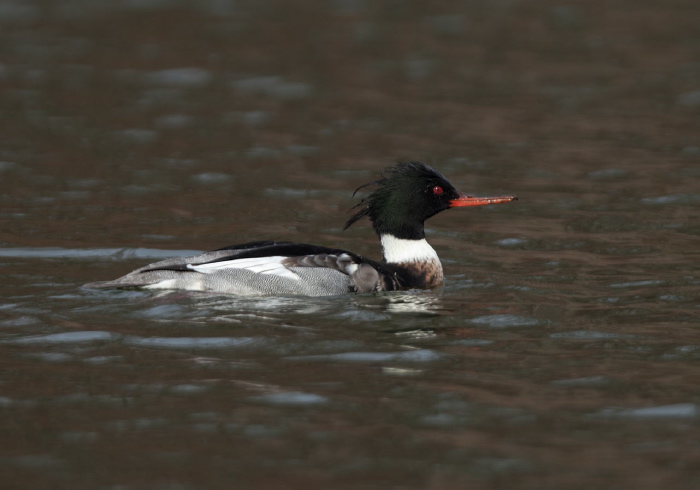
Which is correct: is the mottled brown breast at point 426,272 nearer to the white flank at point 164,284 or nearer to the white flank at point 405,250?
the white flank at point 405,250

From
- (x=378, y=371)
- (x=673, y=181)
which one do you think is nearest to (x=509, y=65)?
(x=673, y=181)

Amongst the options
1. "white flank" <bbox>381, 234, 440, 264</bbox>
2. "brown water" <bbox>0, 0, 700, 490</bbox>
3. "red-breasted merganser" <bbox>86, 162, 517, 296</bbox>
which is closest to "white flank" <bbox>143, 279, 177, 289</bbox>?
"red-breasted merganser" <bbox>86, 162, 517, 296</bbox>

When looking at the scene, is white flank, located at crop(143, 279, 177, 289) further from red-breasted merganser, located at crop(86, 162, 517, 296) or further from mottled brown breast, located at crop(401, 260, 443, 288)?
mottled brown breast, located at crop(401, 260, 443, 288)

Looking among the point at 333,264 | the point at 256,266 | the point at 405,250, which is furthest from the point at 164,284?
the point at 405,250

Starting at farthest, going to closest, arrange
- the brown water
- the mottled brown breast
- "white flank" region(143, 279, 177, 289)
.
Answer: the mottled brown breast < "white flank" region(143, 279, 177, 289) < the brown water

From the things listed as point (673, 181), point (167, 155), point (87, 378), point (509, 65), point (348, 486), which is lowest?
point (348, 486)

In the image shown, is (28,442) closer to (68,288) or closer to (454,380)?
(454,380)

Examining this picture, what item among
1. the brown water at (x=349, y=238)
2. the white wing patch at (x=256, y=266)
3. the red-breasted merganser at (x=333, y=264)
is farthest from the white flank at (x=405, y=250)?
the white wing patch at (x=256, y=266)

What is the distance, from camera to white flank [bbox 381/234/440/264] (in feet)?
31.4

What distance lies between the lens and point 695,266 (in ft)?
32.2

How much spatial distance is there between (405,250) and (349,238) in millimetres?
1749

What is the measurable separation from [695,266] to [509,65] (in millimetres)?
8831

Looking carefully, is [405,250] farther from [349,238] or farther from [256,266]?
[349,238]

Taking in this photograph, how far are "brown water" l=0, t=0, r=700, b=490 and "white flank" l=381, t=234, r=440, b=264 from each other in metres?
0.30
